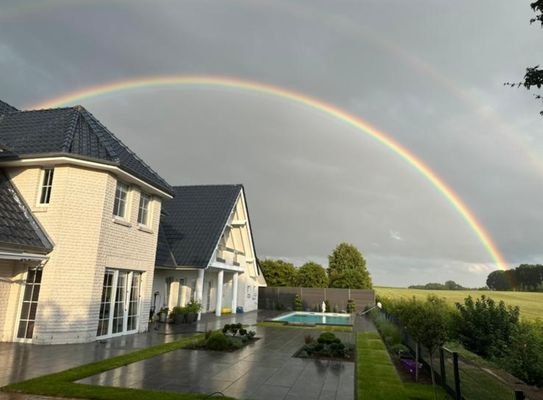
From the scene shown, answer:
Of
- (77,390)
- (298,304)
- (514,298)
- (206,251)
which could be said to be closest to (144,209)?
(206,251)

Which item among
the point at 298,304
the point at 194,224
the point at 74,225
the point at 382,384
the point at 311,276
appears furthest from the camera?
the point at 311,276

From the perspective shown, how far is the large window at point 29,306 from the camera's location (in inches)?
493

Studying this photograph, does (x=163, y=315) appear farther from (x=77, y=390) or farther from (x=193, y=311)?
(x=77, y=390)

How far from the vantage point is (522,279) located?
201 ft

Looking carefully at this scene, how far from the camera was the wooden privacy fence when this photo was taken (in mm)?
37719

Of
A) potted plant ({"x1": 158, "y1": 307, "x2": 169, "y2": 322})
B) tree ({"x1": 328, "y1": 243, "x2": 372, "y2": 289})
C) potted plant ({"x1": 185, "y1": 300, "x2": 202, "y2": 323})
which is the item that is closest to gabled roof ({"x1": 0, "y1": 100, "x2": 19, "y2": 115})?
potted plant ({"x1": 158, "y1": 307, "x2": 169, "y2": 322})

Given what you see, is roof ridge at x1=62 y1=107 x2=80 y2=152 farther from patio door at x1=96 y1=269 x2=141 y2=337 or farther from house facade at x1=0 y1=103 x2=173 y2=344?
patio door at x1=96 y1=269 x2=141 y2=337

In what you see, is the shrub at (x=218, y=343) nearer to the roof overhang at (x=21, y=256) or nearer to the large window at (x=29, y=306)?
the large window at (x=29, y=306)

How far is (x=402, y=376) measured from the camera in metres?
10.5

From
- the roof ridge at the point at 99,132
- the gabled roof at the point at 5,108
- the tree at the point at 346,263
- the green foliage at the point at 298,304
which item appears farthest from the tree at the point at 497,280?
the gabled roof at the point at 5,108

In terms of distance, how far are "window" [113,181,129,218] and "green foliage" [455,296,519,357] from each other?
48.2 ft

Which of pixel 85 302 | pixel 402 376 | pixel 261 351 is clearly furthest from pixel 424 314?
pixel 85 302

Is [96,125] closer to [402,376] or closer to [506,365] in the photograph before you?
[402,376]

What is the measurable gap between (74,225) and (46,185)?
1918mm
